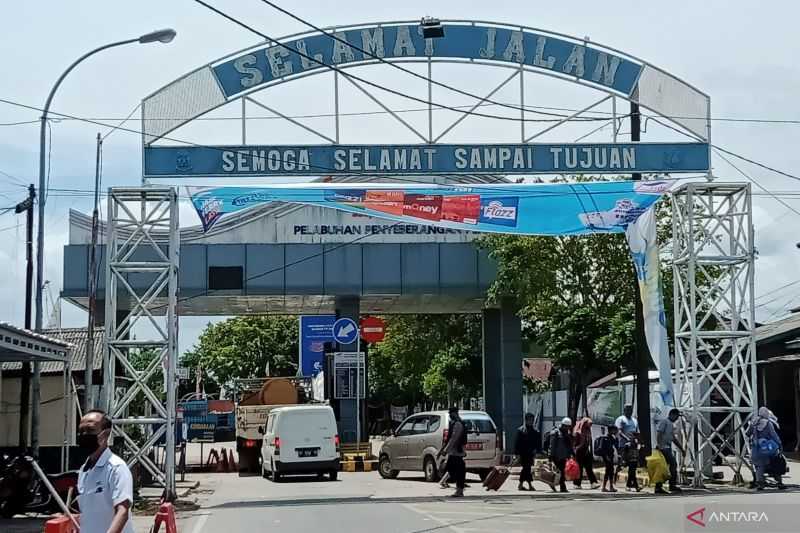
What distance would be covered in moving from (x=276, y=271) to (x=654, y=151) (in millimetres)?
15172

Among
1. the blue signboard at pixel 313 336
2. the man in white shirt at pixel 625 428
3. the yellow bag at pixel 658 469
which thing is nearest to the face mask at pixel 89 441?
the yellow bag at pixel 658 469

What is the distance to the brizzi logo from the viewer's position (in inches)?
875

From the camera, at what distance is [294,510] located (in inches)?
738

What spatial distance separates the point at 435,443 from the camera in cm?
2566

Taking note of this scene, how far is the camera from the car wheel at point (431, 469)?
83.9ft

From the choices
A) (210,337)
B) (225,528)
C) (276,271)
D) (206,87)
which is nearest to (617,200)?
(206,87)

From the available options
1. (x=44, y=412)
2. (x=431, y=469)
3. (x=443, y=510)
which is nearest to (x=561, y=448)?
(x=431, y=469)

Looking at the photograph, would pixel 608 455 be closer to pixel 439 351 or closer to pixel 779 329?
pixel 779 329

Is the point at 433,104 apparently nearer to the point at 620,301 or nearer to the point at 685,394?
the point at 685,394

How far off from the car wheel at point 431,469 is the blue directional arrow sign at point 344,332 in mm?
8720

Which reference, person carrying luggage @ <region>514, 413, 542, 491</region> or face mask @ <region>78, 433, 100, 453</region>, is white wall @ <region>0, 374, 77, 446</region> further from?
face mask @ <region>78, 433, 100, 453</region>

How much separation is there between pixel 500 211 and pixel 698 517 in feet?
28.2

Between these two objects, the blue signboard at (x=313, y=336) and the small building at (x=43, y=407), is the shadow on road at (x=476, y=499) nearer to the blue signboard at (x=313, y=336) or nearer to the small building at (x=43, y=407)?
the small building at (x=43, y=407)

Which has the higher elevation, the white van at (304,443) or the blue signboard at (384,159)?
the blue signboard at (384,159)
